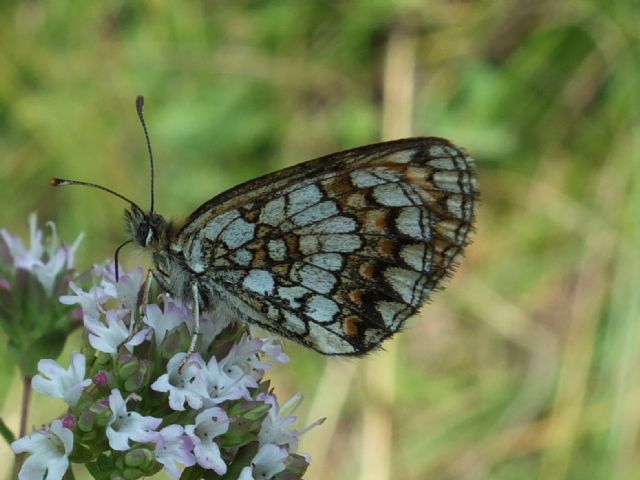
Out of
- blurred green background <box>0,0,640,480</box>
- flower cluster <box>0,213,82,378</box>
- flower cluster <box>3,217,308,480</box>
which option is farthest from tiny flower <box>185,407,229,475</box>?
blurred green background <box>0,0,640,480</box>

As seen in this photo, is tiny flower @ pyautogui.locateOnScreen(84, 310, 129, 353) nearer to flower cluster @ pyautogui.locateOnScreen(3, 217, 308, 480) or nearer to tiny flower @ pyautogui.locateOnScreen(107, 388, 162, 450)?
flower cluster @ pyautogui.locateOnScreen(3, 217, 308, 480)

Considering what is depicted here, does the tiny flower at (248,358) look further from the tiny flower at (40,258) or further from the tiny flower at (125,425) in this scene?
the tiny flower at (40,258)

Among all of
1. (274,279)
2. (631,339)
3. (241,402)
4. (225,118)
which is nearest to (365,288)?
(274,279)

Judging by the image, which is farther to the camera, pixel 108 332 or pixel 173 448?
pixel 108 332

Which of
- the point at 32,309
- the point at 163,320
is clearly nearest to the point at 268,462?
the point at 163,320

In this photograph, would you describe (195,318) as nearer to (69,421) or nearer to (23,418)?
(69,421)

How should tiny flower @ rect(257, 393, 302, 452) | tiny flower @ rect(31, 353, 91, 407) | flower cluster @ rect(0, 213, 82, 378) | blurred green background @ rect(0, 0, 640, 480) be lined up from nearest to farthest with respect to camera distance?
tiny flower @ rect(31, 353, 91, 407) → tiny flower @ rect(257, 393, 302, 452) → flower cluster @ rect(0, 213, 82, 378) → blurred green background @ rect(0, 0, 640, 480)
